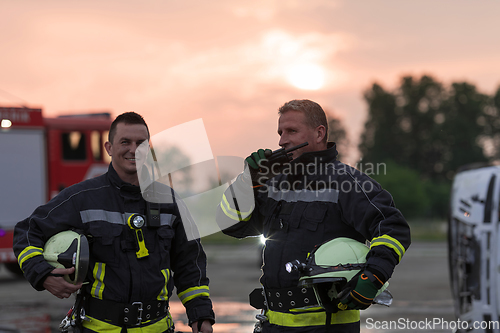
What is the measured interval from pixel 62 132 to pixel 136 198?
1026 centimetres

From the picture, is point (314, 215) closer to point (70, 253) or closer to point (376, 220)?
point (376, 220)

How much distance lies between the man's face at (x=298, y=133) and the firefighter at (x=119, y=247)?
781 millimetres

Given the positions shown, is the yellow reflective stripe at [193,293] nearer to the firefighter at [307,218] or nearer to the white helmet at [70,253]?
the firefighter at [307,218]

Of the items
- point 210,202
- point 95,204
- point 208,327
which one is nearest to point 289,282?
point 208,327

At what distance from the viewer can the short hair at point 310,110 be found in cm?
340

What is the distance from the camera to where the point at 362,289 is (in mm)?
2855

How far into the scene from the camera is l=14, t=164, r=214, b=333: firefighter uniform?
3.12 m

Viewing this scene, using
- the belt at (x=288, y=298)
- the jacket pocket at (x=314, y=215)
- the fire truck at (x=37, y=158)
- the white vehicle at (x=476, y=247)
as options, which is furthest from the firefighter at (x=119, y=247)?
the fire truck at (x=37, y=158)

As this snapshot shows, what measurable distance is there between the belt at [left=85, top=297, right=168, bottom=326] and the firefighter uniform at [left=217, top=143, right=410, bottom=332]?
706 millimetres

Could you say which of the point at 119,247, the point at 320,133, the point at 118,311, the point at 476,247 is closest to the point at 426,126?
the point at 476,247

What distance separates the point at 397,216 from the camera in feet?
10.0

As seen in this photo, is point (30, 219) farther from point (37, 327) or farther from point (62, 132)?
point (62, 132)

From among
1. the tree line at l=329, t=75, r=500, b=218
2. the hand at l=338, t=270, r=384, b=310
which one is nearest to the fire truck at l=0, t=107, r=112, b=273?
the hand at l=338, t=270, r=384, b=310

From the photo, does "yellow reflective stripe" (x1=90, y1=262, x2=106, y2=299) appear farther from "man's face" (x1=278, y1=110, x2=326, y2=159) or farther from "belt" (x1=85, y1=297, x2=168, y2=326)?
"man's face" (x1=278, y1=110, x2=326, y2=159)
